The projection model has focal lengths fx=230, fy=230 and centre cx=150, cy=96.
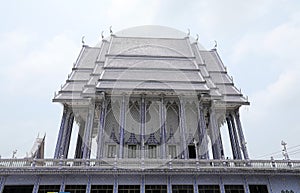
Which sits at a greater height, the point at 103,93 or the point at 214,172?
the point at 103,93

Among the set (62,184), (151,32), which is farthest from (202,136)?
(151,32)

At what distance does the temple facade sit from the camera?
1823 centimetres

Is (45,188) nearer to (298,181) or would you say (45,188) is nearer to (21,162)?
(21,162)

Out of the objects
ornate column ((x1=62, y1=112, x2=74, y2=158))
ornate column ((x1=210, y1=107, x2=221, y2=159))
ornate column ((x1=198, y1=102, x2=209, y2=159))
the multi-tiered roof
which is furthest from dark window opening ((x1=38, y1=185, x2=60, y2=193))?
ornate column ((x1=210, y1=107, x2=221, y2=159))

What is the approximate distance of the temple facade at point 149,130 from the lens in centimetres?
1823

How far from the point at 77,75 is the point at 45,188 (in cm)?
1438

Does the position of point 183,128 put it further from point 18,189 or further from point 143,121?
point 18,189

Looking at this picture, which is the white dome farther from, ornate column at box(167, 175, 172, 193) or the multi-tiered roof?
ornate column at box(167, 175, 172, 193)

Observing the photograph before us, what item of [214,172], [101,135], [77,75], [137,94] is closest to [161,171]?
[214,172]

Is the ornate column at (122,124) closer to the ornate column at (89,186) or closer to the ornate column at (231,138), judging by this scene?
the ornate column at (89,186)

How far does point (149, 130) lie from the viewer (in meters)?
25.3

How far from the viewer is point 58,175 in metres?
18.2

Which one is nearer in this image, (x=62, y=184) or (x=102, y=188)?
(x=62, y=184)

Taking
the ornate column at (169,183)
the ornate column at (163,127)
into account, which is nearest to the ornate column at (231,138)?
the ornate column at (163,127)
